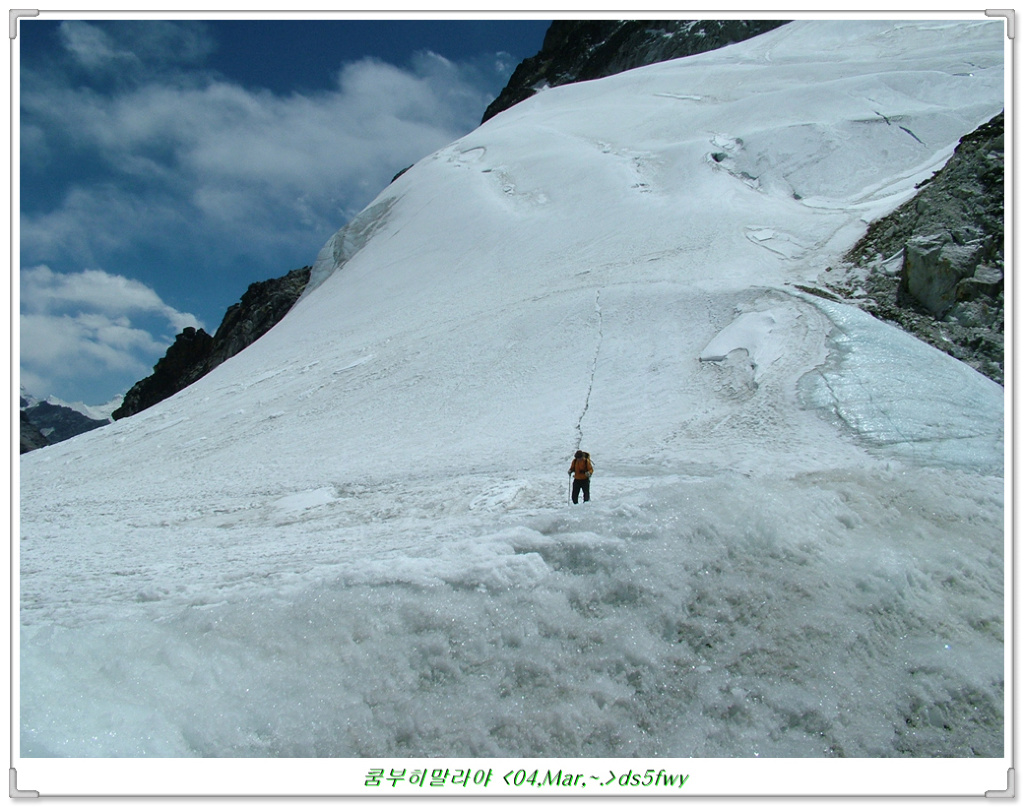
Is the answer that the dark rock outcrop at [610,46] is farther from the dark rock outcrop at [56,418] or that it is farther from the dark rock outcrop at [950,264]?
the dark rock outcrop at [56,418]

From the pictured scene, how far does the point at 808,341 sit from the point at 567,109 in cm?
2517

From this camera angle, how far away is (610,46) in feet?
173

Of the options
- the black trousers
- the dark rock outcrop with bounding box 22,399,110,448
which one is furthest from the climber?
the dark rock outcrop with bounding box 22,399,110,448

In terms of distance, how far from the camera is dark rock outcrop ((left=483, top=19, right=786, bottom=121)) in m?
44.4

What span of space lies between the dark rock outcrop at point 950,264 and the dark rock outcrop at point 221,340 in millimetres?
28072

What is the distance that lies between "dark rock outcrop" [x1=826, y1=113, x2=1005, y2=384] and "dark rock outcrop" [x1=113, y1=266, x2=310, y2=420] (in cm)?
2807

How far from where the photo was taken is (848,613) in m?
4.04

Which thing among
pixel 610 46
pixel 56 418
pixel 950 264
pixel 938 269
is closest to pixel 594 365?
pixel 938 269

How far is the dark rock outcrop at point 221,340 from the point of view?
34469mm

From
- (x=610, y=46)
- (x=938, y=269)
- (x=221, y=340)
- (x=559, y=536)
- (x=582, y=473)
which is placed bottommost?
(x=559, y=536)

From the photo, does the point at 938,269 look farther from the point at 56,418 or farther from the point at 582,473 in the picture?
the point at 56,418

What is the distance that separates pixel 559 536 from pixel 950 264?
389 inches
